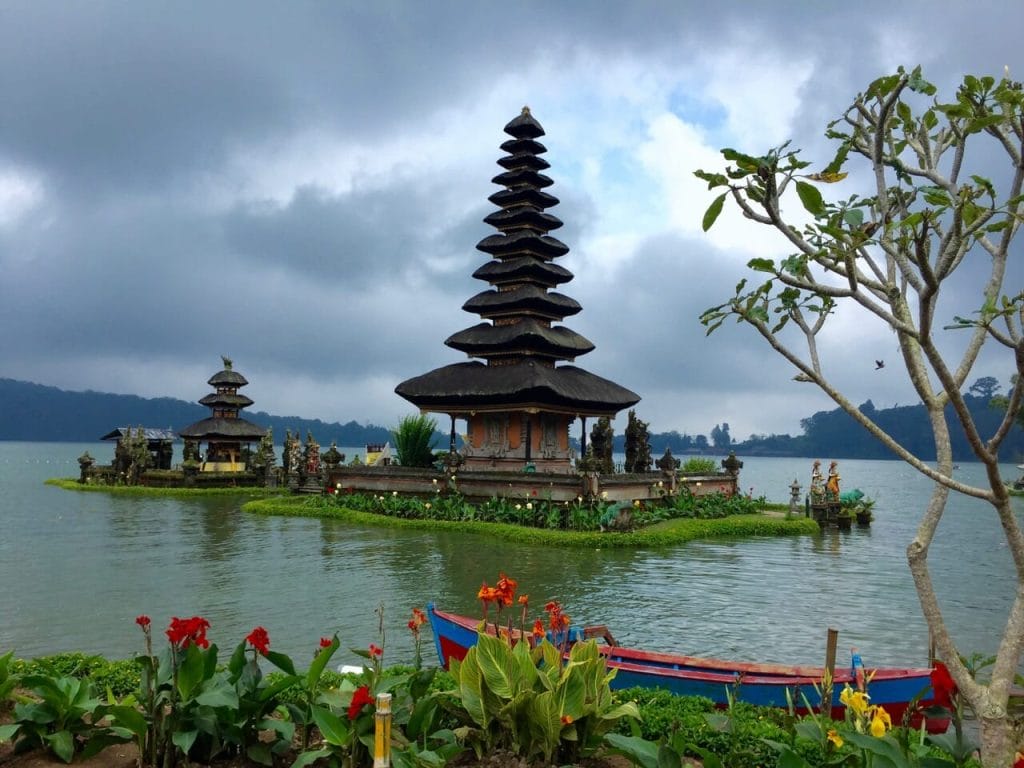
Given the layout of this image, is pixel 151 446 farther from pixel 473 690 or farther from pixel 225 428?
pixel 473 690

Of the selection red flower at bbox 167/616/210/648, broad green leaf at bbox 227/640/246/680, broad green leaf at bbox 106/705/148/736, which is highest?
red flower at bbox 167/616/210/648

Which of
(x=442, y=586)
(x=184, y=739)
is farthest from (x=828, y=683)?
(x=442, y=586)

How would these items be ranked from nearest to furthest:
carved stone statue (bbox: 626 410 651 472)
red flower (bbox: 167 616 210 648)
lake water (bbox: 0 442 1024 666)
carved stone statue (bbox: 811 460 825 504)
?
red flower (bbox: 167 616 210 648)
lake water (bbox: 0 442 1024 666)
carved stone statue (bbox: 811 460 825 504)
carved stone statue (bbox: 626 410 651 472)

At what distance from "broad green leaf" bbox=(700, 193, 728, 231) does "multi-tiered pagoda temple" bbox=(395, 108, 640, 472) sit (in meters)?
22.7

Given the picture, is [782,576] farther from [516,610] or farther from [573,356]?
[573,356]

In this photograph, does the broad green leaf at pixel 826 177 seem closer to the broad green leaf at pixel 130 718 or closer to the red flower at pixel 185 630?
the red flower at pixel 185 630

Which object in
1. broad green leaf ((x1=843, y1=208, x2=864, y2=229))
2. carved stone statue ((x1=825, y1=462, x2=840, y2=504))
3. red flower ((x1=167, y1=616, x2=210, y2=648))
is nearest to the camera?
broad green leaf ((x1=843, y1=208, x2=864, y2=229))

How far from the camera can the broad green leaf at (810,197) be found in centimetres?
409

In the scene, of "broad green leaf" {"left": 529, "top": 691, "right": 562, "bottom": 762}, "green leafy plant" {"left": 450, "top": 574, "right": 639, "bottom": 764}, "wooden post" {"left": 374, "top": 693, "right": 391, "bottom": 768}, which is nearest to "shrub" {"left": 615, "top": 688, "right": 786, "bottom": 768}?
"green leafy plant" {"left": 450, "top": 574, "right": 639, "bottom": 764}

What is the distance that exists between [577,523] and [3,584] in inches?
576

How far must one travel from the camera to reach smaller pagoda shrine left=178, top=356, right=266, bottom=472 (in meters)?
44.3

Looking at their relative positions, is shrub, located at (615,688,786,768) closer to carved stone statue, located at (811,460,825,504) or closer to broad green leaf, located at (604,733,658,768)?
broad green leaf, located at (604,733,658,768)

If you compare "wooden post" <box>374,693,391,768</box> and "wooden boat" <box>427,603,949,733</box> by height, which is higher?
"wooden post" <box>374,693,391,768</box>

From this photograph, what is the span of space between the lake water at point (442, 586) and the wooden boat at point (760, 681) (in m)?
3.55
